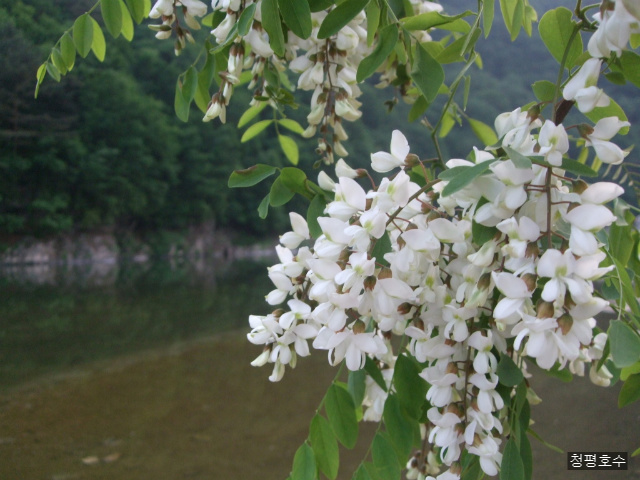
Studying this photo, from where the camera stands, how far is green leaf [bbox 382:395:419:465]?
0.49 meters

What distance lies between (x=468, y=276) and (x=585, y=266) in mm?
85

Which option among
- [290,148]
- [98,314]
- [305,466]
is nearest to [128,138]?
[98,314]

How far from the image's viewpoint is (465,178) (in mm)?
312

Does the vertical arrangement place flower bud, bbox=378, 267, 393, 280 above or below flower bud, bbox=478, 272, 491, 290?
above

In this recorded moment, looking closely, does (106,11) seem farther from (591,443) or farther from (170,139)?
(170,139)

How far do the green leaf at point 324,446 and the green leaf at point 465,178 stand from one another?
29 centimetres

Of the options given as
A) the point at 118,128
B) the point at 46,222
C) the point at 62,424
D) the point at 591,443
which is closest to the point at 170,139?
the point at 118,128

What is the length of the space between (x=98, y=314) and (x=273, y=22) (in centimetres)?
450

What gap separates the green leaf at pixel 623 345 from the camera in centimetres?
30

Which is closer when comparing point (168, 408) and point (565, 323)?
point (565, 323)

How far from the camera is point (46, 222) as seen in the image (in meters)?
9.79

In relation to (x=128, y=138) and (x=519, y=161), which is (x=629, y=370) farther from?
(x=128, y=138)

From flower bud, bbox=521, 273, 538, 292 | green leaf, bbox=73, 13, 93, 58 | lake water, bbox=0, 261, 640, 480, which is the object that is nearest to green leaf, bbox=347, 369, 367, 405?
flower bud, bbox=521, 273, 538, 292

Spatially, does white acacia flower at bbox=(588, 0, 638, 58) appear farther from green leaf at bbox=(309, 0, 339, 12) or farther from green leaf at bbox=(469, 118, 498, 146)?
green leaf at bbox=(469, 118, 498, 146)
